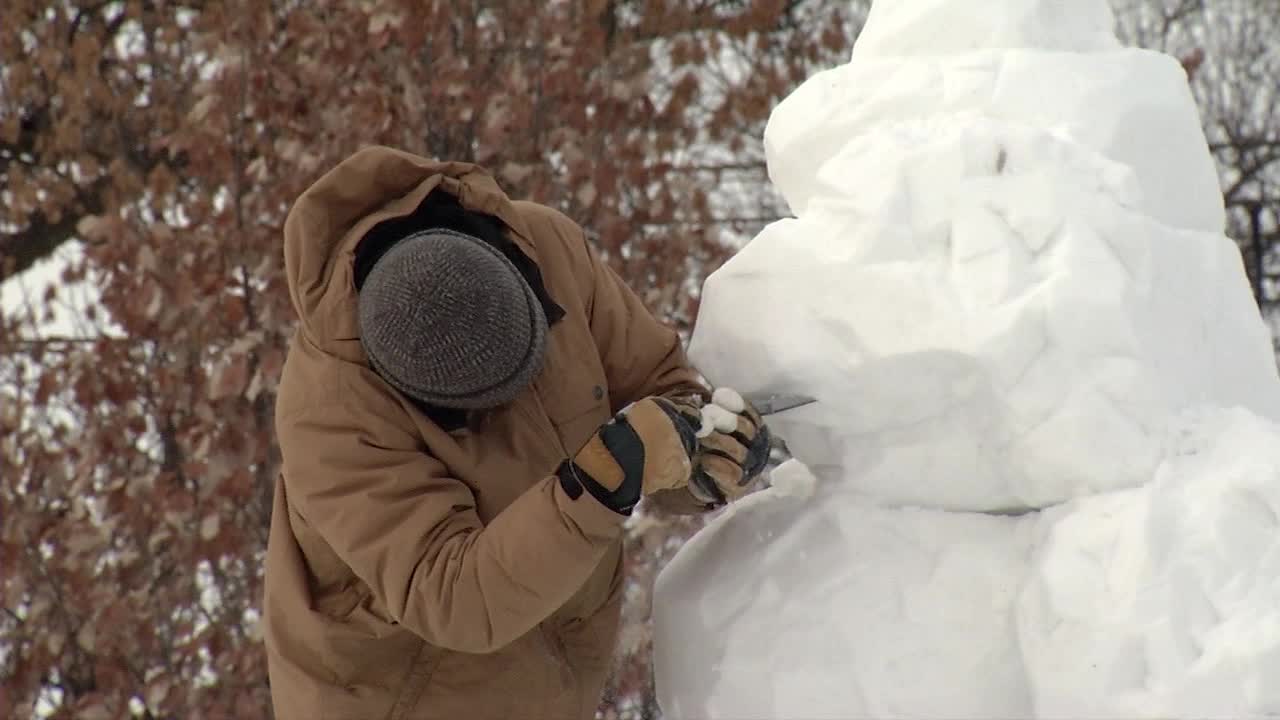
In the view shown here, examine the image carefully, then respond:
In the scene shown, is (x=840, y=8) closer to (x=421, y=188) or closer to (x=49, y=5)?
(x=49, y=5)

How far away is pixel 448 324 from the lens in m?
1.45

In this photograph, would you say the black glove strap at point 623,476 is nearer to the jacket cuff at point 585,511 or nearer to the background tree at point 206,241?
the jacket cuff at point 585,511

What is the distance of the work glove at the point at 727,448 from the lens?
4.99 feet

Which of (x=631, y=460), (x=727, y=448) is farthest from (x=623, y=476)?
(x=727, y=448)

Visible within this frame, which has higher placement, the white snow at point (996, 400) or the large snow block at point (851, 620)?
the white snow at point (996, 400)

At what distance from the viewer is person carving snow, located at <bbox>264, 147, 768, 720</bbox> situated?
57.1 inches

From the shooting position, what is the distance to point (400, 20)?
327 centimetres

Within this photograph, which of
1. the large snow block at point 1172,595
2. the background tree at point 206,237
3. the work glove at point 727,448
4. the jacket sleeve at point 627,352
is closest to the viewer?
the large snow block at point 1172,595

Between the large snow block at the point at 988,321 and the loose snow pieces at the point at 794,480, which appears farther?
the loose snow pieces at the point at 794,480

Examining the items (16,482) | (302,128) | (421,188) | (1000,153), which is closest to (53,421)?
(16,482)

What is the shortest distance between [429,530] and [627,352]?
0.50 m

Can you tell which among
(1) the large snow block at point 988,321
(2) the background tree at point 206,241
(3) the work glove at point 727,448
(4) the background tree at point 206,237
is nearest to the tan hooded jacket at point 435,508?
(3) the work glove at point 727,448

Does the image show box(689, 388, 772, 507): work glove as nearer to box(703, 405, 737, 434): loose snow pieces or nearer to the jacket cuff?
box(703, 405, 737, 434): loose snow pieces

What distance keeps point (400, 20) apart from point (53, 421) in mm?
1704
